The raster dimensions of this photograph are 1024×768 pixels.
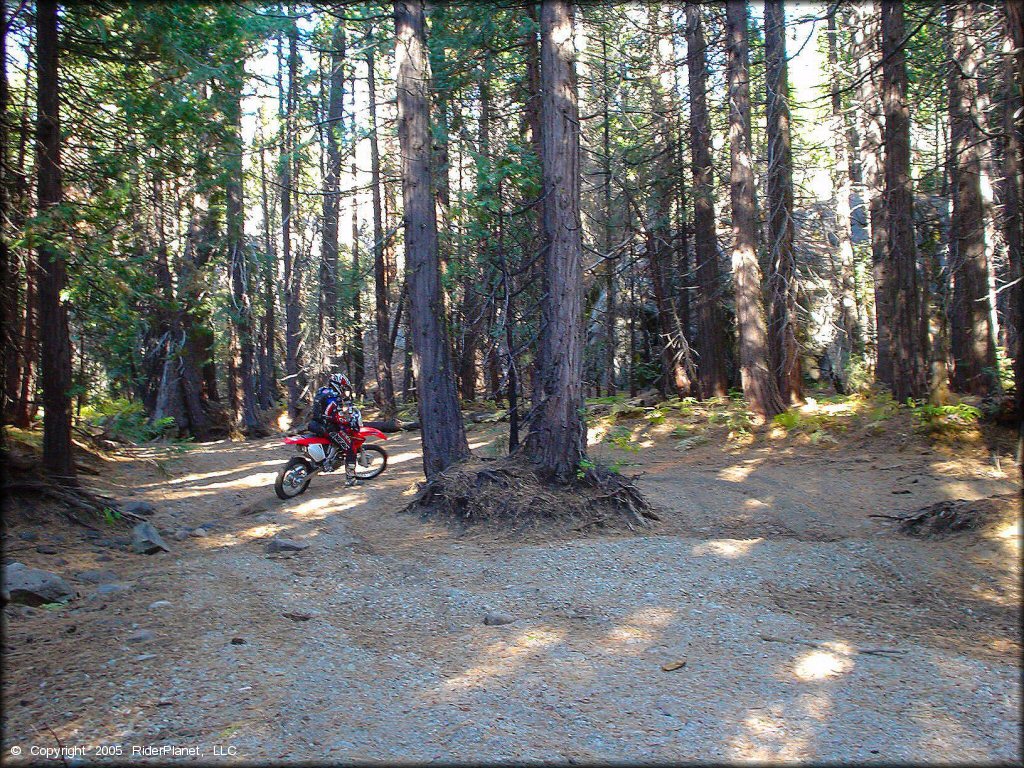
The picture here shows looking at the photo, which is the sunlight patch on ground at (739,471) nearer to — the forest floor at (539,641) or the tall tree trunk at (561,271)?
the forest floor at (539,641)

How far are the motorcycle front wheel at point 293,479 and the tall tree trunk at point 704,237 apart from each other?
11209 millimetres

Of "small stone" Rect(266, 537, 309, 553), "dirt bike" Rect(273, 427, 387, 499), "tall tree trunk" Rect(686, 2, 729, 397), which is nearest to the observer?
"small stone" Rect(266, 537, 309, 553)

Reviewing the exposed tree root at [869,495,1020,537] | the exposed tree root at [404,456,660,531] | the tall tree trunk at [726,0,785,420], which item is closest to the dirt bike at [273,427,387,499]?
the exposed tree root at [404,456,660,531]

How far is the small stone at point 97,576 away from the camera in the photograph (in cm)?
694

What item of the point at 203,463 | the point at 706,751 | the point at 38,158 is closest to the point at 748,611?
the point at 706,751

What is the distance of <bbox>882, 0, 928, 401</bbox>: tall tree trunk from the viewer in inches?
538

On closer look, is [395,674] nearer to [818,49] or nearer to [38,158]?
[38,158]

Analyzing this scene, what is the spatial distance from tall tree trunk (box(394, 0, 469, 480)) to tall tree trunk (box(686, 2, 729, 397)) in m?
9.33

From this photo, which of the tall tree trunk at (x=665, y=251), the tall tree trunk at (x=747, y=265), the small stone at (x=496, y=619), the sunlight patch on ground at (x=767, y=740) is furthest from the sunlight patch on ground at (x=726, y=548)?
the tall tree trunk at (x=665, y=251)

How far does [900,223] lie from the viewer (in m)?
14.0

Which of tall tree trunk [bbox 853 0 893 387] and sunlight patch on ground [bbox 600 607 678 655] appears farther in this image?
→ tall tree trunk [bbox 853 0 893 387]

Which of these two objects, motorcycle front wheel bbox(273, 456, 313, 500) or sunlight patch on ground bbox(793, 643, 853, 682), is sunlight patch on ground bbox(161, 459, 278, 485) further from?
sunlight patch on ground bbox(793, 643, 853, 682)

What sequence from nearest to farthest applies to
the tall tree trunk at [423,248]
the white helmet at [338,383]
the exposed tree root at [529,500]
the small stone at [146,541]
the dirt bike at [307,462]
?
the small stone at [146,541] → the exposed tree root at [529,500] → the tall tree trunk at [423,248] → the dirt bike at [307,462] → the white helmet at [338,383]

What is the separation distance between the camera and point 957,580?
6301 mm
